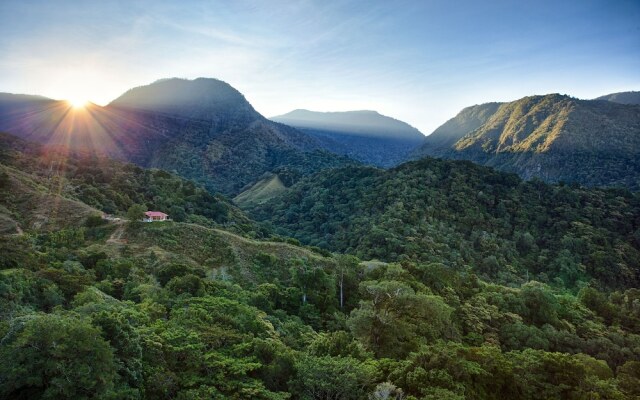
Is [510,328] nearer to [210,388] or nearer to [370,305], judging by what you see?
[370,305]

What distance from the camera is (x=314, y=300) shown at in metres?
43.9

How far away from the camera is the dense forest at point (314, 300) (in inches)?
758

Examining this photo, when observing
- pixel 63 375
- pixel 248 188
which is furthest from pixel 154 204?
pixel 248 188

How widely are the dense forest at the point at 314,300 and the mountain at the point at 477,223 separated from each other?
0.53 metres

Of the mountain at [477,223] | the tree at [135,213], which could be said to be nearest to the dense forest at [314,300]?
the mountain at [477,223]

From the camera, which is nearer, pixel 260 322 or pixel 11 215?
pixel 260 322

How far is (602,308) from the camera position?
55.6 metres

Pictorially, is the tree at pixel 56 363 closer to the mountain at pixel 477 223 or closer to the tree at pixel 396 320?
the tree at pixel 396 320

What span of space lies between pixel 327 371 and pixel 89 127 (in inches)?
8238

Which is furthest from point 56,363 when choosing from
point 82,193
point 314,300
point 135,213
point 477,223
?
point 477,223

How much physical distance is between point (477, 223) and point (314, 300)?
7088cm

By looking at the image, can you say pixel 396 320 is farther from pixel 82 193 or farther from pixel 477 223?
pixel 477 223

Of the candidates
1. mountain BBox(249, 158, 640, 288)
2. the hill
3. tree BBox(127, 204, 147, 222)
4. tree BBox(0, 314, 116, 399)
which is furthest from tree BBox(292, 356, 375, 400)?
mountain BBox(249, 158, 640, 288)

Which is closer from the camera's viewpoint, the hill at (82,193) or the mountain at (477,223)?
the hill at (82,193)
